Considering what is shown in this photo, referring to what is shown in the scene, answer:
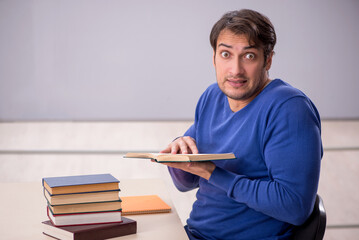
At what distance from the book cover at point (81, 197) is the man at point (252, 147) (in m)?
0.21

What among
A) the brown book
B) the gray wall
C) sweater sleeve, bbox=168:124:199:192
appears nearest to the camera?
the brown book

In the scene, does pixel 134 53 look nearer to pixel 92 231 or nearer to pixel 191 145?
pixel 191 145

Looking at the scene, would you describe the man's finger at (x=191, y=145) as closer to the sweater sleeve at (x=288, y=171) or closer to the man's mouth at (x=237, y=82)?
the sweater sleeve at (x=288, y=171)

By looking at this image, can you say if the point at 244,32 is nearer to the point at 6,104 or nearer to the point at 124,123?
the point at 124,123

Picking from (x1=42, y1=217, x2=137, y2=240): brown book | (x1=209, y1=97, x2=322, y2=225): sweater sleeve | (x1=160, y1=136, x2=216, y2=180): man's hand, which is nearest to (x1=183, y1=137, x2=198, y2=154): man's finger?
(x1=160, y1=136, x2=216, y2=180): man's hand

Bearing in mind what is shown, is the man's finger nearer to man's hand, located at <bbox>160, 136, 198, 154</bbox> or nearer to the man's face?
man's hand, located at <bbox>160, 136, 198, 154</bbox>

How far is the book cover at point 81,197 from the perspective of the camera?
1.08m

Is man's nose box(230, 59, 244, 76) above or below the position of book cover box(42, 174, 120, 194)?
above

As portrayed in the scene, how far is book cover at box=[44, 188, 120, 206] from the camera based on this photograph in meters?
1.08

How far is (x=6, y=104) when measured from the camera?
129 inches

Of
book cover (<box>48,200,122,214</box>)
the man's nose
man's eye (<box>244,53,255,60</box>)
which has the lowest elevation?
book cover (<box>48,200,122,214</box>)

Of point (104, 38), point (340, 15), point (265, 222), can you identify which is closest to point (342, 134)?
point (340, 15)

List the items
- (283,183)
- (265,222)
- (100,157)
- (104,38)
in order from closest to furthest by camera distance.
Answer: (283,183) → (265,222) → (100,157) → (104,38)

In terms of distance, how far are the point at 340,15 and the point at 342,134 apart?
98 cm
